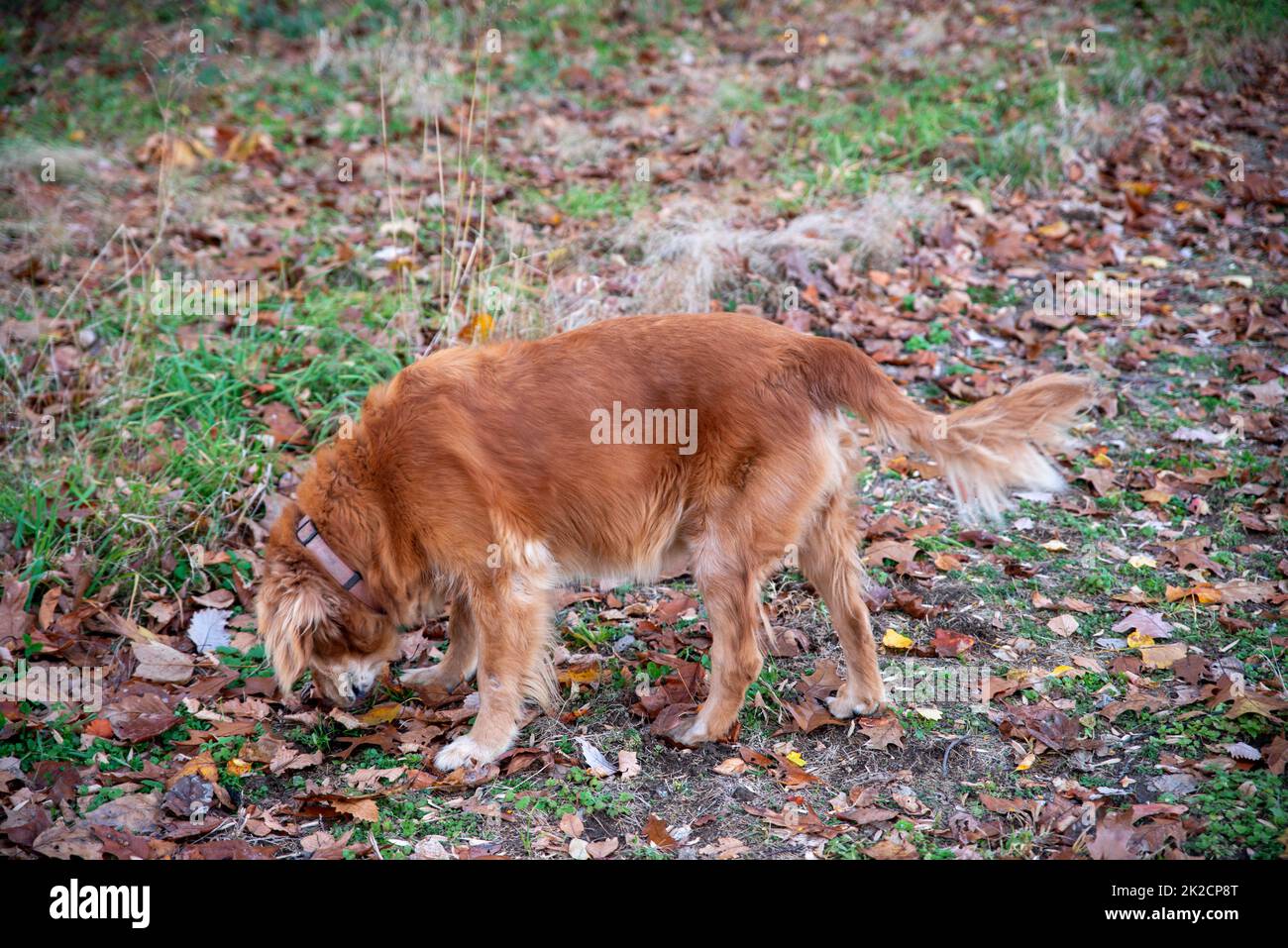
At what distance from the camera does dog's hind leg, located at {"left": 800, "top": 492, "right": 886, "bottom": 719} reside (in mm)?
4195

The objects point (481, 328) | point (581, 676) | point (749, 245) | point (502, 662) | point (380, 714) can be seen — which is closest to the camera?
point (502, 662)

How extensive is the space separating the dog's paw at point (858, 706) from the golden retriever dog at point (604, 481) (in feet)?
0.65

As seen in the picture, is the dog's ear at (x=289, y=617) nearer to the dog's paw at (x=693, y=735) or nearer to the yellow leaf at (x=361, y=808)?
the yellow leaf at (x=361, y=808)

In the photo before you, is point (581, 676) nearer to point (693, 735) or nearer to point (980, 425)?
point (693, 735)

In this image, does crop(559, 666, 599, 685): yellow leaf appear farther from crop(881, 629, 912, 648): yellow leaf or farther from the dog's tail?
the dog's tail

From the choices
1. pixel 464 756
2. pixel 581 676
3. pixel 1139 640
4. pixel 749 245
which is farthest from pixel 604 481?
pixel 749 245

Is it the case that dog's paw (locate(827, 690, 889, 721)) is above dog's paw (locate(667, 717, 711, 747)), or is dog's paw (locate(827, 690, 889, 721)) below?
above

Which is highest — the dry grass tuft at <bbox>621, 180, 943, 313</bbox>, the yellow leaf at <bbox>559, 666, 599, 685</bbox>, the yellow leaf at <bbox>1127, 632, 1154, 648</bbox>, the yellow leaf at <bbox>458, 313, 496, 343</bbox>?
the dry grass tuft at <bbox>621, 180, 943, 313</bbox>

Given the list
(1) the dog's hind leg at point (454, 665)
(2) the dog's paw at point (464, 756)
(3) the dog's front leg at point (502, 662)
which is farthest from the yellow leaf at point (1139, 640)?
(1) the dog's hind leg at point (454, 665)

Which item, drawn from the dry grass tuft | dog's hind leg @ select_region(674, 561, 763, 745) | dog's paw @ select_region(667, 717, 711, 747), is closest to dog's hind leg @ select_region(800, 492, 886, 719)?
dog's hind leg @ select_region(674, 561, 763, 745)

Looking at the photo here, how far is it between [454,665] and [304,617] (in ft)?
2.95

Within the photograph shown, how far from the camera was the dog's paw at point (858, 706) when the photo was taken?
4301 millimetres

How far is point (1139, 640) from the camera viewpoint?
4555 mm

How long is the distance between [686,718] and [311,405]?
9.99 ft
